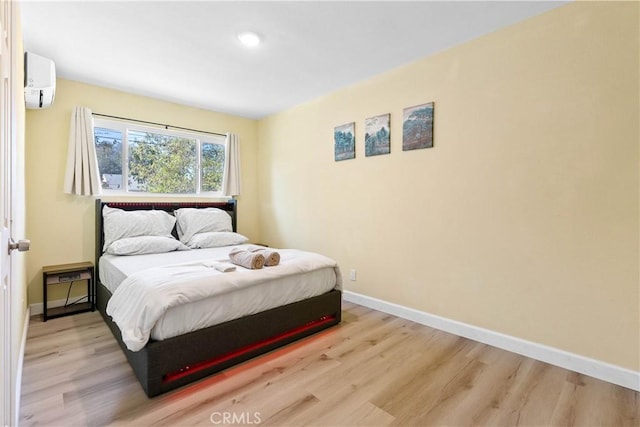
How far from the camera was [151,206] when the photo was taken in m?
3.76

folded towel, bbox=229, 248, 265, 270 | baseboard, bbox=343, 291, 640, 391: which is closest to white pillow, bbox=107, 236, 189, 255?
folded towel, bbox=229, 248, 265, 270

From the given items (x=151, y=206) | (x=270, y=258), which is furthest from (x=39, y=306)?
(x=270, y=258)

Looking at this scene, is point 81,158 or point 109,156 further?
point 109,156

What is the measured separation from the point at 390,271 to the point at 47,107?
12.0ft

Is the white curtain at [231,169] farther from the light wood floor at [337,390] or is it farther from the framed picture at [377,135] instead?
the light wood floor at [337,390]

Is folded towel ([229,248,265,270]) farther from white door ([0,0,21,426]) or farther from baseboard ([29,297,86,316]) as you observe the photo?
baseboard ([29,297,86,316])

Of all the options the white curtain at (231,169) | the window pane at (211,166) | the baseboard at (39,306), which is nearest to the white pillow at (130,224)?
the baseboard at (39,306)

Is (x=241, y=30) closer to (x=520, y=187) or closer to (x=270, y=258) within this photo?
(x=270, y=258)

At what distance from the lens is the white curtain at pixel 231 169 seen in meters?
4.46

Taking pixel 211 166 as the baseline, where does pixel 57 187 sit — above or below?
below

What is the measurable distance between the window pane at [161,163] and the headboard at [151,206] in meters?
0.23

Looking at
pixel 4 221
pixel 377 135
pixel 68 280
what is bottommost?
pixel 68 280

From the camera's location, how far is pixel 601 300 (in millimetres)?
2035

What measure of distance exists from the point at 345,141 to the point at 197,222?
1.97 m
